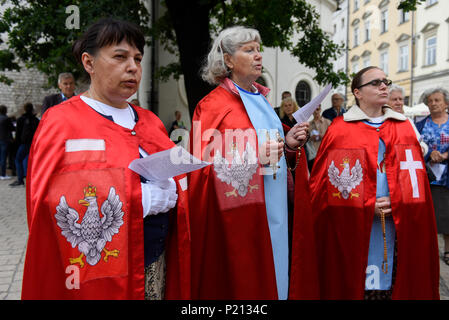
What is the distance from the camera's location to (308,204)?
2619 mm

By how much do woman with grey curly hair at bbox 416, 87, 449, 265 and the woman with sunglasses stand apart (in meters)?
1.93

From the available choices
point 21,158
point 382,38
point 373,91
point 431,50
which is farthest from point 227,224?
point 382,38

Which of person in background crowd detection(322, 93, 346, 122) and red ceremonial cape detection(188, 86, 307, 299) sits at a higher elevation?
person in background crowd detection(322, 93, 346, 122)

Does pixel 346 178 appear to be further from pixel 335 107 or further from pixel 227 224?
pixel 335 107

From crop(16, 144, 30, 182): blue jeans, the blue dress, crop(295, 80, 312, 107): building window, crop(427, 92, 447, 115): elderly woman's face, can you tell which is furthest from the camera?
crop(295, 80, 312, 107): building window

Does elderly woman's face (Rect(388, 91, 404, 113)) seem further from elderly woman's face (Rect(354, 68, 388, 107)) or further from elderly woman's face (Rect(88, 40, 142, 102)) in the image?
elderly woman's face (Rect(88, 40, 142, 102))

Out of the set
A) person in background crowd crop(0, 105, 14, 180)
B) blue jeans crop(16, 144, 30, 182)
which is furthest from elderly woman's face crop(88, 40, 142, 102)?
person in background crowd crop(0, 105, 14, 180)

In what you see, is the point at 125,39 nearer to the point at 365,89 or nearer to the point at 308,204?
the point at 308,204

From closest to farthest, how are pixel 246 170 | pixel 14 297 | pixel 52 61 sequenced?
pixel 246 170 → pixel 14 297 → pixel 52 61

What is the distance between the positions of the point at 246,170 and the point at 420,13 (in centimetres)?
2505

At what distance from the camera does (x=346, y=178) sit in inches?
111

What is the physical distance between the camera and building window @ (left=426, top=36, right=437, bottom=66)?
71.9ft

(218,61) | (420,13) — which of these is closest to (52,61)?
(218,61)

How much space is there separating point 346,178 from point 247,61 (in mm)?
1148
